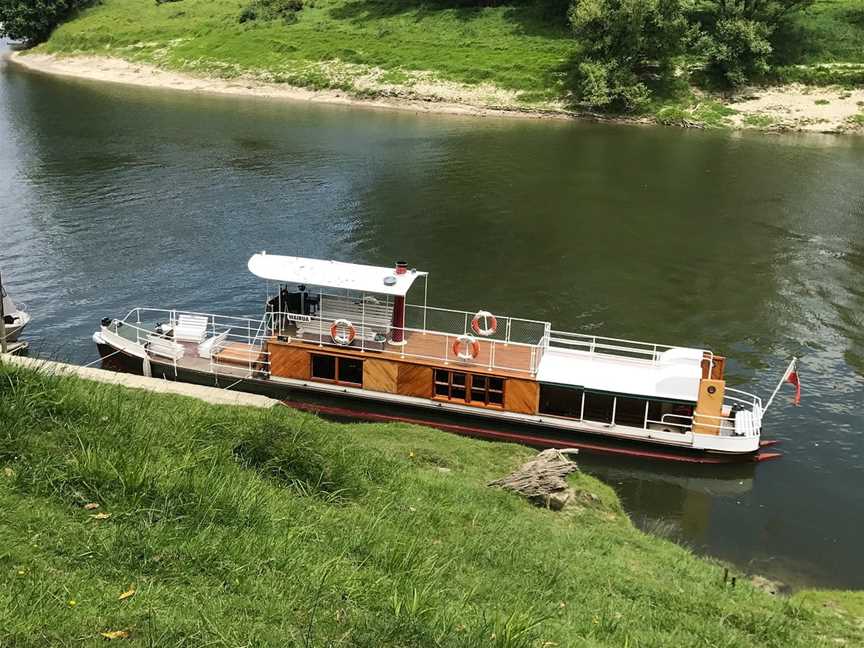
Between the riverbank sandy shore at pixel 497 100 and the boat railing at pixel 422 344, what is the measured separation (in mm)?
68544

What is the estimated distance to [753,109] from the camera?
92.5 m

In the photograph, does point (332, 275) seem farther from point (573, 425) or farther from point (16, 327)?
point (16, 327)

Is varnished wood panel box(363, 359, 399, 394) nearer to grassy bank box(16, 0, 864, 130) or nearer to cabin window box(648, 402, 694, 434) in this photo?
cabin window box(648, 402, 694, 434)

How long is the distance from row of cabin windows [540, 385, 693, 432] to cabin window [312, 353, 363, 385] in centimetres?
688

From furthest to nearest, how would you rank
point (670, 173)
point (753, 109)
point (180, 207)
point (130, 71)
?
point (130, 71) < point (753, 109) < point (670, 173) < point (180, 207)

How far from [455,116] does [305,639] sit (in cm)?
8972

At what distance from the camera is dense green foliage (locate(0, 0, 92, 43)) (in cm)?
13562

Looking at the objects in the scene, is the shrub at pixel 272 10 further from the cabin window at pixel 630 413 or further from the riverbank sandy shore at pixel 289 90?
the cabin window at pixel 630 413

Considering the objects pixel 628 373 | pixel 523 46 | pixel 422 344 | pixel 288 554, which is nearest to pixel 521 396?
pixel 628 373

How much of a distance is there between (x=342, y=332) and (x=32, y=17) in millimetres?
133407

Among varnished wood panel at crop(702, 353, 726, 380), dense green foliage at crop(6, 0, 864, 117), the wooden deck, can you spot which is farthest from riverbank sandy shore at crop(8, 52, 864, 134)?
the wooden deck

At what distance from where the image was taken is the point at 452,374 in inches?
1171

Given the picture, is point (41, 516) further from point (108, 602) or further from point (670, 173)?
point (670, 173)

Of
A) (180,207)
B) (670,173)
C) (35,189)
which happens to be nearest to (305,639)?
(180,207)
